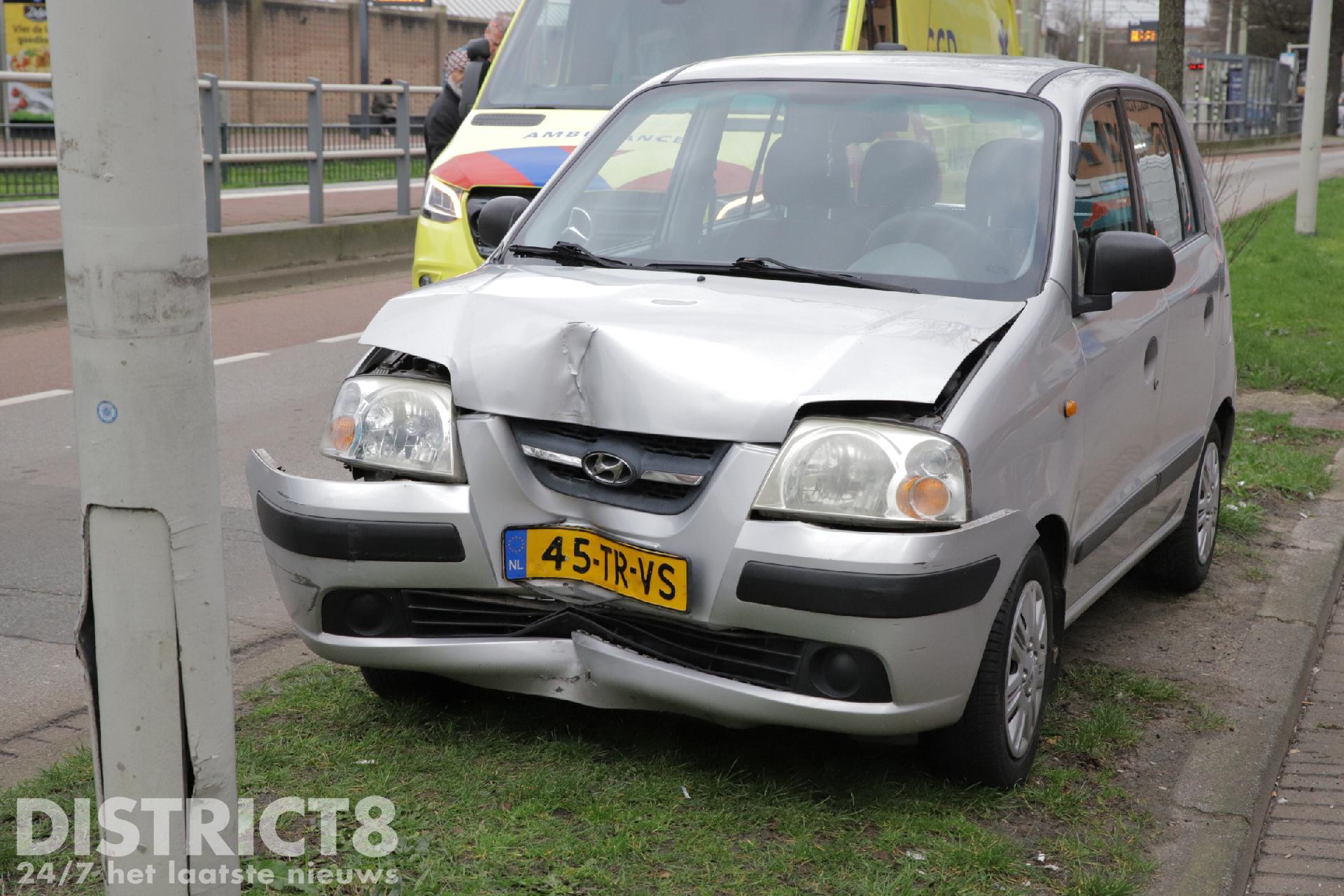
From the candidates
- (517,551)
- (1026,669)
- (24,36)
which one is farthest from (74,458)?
(24,36)

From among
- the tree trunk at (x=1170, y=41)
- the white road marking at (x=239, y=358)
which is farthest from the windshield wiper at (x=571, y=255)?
the tree trunk at (x=1170, y=41)

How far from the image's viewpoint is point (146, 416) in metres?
2.34

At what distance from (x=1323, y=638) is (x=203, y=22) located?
40091 millimetres

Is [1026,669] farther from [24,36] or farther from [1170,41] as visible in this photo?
[24,36]

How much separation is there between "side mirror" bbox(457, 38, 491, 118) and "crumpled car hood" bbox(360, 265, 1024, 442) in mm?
5846

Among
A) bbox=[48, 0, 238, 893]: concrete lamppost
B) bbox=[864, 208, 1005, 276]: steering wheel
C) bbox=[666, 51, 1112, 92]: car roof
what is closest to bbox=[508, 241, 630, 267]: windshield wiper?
bbox=[864, 208, 1005, 276]: steering wheel

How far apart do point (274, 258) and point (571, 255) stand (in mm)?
10031

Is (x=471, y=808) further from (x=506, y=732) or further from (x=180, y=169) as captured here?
(x=180, y=169)

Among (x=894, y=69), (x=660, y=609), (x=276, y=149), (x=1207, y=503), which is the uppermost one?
(x=894, y=69)

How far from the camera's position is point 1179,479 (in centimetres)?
515

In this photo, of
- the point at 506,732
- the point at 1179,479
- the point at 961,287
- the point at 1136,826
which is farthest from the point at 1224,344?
the point at 506,732

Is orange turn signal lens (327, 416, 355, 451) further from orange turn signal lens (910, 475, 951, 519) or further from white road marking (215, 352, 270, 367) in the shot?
white road marking (215, 352, 270, 367)

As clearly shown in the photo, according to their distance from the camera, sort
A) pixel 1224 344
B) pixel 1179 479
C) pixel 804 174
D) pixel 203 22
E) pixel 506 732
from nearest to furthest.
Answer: pixel 506 732 → pixel 804 174 → pixel 1179 479 → pixel 1224 344 → pixel 203 22

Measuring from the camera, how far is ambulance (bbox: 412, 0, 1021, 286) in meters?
8.26
